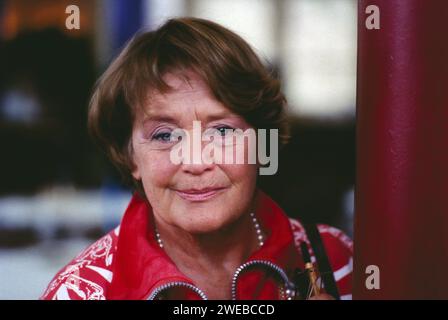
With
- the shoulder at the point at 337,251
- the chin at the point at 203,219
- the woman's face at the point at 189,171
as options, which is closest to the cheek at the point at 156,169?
the woman's face at the point at 189,171

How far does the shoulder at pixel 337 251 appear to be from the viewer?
2041 millimetres

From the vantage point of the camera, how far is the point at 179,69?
6.12 feet

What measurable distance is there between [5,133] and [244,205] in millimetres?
961

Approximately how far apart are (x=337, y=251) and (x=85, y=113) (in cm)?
83

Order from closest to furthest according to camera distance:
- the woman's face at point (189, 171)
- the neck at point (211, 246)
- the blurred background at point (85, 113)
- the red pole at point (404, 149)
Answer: the red pole at point (404, 149) → the woman's face at point (189, 171) → the neck at point (211, 246) → the blurred background at point (85, 113)

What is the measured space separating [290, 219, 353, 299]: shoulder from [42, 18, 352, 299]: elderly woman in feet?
0.28

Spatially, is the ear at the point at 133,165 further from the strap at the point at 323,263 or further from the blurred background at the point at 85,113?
the strap at the point at 323,263

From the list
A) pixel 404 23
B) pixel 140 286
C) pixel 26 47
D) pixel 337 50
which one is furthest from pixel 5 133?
pixel 404 23

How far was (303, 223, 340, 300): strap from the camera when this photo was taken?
6.41 feet

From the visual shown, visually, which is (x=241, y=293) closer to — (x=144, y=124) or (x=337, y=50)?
(x=144, y=124)

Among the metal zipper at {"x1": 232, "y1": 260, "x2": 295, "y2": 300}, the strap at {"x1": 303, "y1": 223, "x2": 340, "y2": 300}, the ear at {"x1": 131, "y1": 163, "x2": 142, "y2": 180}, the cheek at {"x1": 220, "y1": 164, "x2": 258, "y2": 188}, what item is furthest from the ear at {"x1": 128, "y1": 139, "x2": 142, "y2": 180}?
the strap at {"x1": 303, "y1": 223, "x2": 340, "y2": 300}

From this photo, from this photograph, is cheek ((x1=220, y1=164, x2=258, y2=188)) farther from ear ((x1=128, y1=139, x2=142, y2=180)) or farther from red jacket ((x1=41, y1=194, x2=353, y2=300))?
ear ((x1=128, y1=139, x2=142, y2=180))

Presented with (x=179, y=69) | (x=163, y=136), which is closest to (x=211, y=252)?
(x=163, y=136)

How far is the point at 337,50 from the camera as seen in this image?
2096 mm
